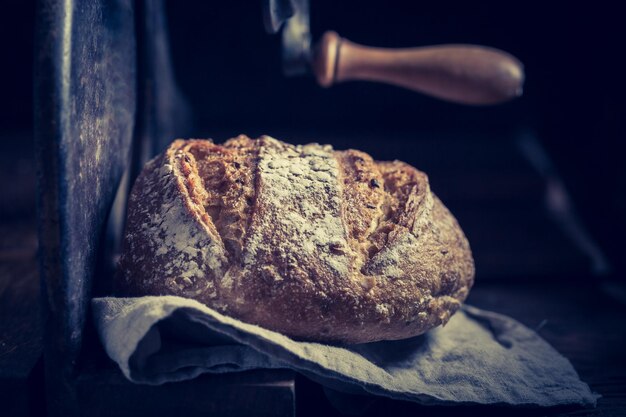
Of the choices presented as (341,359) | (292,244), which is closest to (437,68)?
(292,244)

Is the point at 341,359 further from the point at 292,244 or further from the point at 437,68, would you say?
the point at 437,68

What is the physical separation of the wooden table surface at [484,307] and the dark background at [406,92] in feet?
0.31

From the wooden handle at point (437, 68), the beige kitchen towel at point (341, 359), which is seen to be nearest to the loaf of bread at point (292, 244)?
the beige kitchen towel at point (341, 359)

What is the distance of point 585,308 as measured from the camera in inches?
63.8

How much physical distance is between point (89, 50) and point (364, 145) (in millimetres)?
1112

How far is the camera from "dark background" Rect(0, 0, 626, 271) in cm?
184

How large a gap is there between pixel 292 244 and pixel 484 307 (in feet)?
2.53

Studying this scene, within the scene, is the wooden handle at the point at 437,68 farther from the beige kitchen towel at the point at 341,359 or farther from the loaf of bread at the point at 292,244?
the beige kitchen towel at the point at 341,359

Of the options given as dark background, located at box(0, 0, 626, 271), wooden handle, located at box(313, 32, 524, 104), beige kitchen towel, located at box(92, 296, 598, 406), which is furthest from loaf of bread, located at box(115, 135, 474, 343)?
dark background, located at box(0, 0, 626, 271)

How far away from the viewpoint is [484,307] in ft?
5.19

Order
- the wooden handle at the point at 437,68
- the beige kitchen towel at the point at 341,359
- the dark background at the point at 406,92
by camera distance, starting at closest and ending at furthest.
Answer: the beige kitchen towel at the point at 341,359 → the wooden handle at the point at 437,68 → the dark background at the point at 406,92

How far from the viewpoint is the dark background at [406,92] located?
1845mm

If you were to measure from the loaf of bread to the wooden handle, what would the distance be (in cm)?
32

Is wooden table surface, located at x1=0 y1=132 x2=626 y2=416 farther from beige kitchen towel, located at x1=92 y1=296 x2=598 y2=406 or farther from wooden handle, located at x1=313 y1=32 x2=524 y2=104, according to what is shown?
wooden handle, located at x1=313 y1=32 x2=524 y2=104
